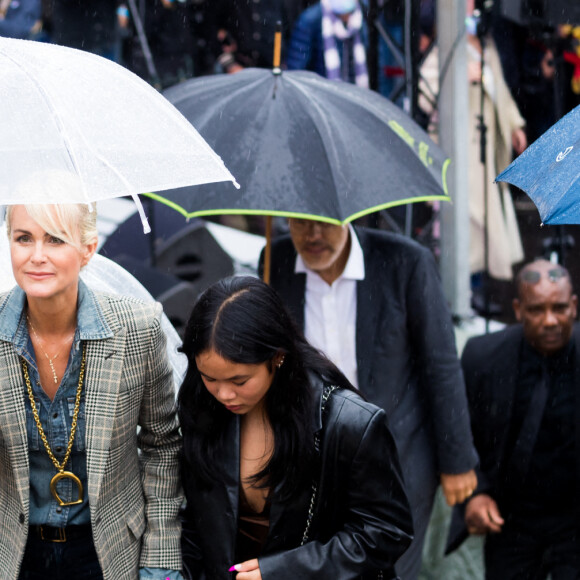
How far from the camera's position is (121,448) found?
279cm

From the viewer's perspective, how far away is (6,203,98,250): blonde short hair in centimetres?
256

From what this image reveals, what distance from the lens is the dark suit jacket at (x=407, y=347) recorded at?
4.05 meters

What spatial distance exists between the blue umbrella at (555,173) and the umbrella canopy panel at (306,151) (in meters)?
0.75

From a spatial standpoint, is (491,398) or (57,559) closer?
(57,559)

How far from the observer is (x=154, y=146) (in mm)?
2801

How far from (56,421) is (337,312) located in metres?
1.68

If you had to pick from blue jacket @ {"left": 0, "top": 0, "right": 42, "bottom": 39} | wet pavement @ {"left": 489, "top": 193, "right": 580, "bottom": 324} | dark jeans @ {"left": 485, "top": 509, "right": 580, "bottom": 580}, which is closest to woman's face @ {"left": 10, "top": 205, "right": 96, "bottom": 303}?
dark jeans @ {"left": 485, "top": 509, "right": 580, "bottom": 580}

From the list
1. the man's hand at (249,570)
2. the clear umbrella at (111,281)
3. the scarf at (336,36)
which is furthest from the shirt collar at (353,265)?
the scarf at (336,36)

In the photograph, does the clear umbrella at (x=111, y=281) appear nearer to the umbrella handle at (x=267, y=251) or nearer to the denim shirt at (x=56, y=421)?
the denim shirt at (x=56, y=421)

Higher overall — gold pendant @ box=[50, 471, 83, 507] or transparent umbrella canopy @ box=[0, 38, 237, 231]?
transparent umbrella canopy @ box=[0, 38, 237, 231]

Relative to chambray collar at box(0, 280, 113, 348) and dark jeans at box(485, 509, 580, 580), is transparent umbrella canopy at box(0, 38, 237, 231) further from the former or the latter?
dark jeans at box(485, 509, 580, 580)

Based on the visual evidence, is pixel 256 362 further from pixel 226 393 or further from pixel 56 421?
pixel 56 421

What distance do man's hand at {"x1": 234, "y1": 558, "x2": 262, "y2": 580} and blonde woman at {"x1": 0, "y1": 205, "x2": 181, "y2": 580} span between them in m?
0.34

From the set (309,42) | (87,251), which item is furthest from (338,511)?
(309,42)
